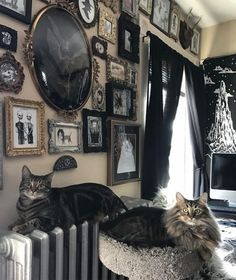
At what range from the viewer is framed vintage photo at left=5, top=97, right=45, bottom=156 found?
3.74 ft

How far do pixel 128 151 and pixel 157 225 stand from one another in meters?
0.76

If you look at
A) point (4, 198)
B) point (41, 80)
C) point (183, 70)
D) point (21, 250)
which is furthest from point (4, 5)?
point (183, 70)

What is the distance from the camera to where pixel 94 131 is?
1574mm

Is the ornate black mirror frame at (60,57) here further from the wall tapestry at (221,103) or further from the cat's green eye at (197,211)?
the wall tapestry at (221,103)

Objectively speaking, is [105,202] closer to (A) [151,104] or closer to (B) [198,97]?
(A) [151,104]

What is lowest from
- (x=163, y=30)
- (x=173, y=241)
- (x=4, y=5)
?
(x=173, y=241)

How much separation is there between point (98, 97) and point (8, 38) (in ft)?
1.96

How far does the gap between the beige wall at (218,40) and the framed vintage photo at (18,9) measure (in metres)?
2.13

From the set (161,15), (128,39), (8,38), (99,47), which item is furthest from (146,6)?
(8,38)

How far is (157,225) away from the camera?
115cm

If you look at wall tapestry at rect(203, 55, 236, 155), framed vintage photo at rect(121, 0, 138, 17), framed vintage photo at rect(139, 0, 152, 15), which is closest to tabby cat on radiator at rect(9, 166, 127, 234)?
framed vintage photo at rect(121, 0, 138, 17)

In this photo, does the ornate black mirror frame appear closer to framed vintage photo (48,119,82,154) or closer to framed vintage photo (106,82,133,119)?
framed vintage photo (48,119,82,154)

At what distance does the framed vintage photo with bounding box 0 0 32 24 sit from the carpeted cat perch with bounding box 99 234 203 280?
963 mm

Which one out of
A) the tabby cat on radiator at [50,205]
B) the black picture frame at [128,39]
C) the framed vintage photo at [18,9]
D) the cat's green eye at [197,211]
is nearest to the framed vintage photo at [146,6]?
the black picture frame at [128,39]
